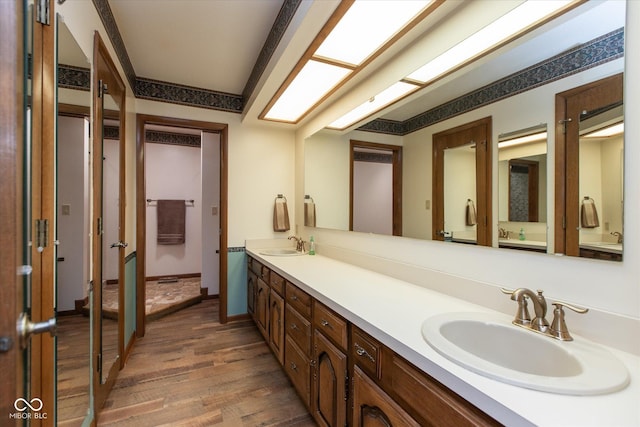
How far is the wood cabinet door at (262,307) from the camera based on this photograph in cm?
238

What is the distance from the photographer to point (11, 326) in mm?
535

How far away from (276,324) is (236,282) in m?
1.16

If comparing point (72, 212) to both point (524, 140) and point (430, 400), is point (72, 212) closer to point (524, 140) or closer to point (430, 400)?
point (430, 400)

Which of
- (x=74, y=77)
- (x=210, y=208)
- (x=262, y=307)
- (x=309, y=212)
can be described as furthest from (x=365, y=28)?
(x=210, y=208)

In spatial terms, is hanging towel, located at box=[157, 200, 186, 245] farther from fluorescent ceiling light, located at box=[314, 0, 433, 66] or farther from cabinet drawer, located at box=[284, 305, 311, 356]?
fluorescent ceiling light, located at box=[314, 0, 433, 66]

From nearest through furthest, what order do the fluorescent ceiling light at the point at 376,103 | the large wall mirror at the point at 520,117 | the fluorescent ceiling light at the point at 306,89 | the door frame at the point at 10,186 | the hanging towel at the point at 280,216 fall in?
1. the door frame at the point at 10,186
2. the large wall mirror at the point at 520,117
3. the fluorescent ceiling light at the point at 376,103
4. the fluorescent ceiling light at the point at 306,89
5. the hanging towel at the point at 280,216

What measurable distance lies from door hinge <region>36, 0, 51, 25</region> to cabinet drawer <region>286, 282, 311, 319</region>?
149 cm

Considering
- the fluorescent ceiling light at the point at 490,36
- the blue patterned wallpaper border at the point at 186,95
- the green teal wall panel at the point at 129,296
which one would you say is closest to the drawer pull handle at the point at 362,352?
the fluorescent ceiling light at the point at 490,36

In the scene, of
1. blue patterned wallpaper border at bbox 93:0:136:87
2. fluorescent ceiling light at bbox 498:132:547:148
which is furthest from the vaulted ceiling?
fluorescent ceiling light at bbox 498:132:547:148

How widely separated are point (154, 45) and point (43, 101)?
1662 millimetres

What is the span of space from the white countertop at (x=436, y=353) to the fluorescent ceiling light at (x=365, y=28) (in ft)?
4.37

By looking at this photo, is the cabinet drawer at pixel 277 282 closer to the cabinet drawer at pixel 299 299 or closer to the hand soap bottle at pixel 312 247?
the cabinet drawer at pixel 299 299

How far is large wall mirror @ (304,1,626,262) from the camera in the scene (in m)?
0.93

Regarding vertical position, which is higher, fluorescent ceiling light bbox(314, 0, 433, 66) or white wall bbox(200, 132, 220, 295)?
fluorescent ceiling light bbox(314, 0, 433, 66)
